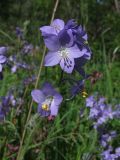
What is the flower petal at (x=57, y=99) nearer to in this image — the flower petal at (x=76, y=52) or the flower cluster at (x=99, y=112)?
the flower petal at (x=76, y=52)

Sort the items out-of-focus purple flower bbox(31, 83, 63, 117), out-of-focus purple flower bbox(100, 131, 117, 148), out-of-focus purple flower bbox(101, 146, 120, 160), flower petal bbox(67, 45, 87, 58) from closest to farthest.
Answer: flower petal bbox(67, 45, 87, 58), out-of-focus purple flower bbox(31, 83, 63, 117), out-of-focus purple flower bbox(101, 146, 120, 160), out-of-focus purple flower bbox(100, 131, 117, 148)

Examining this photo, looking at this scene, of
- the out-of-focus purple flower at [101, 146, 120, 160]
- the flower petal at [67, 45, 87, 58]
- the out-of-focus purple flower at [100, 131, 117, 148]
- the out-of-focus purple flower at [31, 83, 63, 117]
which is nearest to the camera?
the flower petal at [67, 45, 87, 58]

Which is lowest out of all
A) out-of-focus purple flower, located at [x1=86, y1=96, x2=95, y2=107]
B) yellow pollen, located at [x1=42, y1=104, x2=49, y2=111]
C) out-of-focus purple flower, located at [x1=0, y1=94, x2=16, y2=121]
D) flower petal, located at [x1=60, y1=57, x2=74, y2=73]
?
out-of-focus purple flower, located at [x1=86, y1=96, x2=95, y2=107]

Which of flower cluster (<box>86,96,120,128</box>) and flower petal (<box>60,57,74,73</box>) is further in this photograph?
flower cluster (<box>86,96,120,128</box>)

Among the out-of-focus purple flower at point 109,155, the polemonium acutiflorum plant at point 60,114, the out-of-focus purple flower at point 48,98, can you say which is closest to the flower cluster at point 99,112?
the polemonium acutiflorum plant at point 60,114

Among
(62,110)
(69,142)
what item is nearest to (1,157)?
(69,142)

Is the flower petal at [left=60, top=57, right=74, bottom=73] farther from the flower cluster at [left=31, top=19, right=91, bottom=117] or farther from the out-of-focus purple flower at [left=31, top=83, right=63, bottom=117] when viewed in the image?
the out-of-focus purple flower at [left=31, top=83, right=63, bottom=117]

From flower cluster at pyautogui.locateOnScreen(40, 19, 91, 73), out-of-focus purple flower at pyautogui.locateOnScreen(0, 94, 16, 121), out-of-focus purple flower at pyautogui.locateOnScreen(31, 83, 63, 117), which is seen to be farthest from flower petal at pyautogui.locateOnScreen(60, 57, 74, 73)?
out-of-focus purple flower at pyautogui.locateOnScreen(0, 94, 16, 121)
